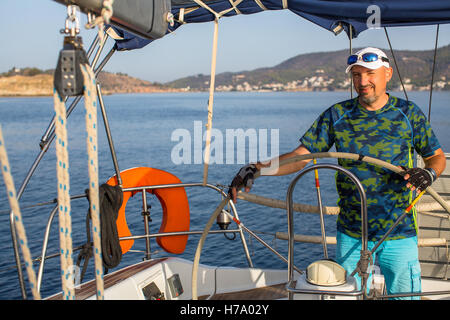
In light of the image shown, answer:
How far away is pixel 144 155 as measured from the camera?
22547mm

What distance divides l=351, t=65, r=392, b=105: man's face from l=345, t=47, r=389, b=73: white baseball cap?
20 mm

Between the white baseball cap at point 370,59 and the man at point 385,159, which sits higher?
the white baseball cap at point 370,59

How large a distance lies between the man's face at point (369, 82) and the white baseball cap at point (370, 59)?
0.02 m

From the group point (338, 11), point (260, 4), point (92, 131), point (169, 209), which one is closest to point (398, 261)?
point (338, 11)

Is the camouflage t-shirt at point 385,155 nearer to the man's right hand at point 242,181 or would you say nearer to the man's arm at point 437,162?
the man's arm at point 437,162

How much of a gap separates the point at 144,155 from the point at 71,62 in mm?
21378

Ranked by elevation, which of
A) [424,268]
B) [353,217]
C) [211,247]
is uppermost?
[353,217]

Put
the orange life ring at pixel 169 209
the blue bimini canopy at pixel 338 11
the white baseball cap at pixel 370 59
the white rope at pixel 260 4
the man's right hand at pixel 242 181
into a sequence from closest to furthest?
1. the man's right hand at pixel 242 181
2. the white baseball cap at pixel 370 59
3. the blue bimini canopy at pixel 338 11
4. the white rope at pixel 260 4
5. the orange life ring at pixel 169 209

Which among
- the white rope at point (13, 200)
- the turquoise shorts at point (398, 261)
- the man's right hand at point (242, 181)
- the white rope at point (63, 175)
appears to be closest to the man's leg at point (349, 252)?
the turquoise shorts at point (398, 261)

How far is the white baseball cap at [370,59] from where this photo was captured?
94.8 inches

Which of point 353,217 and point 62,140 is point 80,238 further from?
point 62,140

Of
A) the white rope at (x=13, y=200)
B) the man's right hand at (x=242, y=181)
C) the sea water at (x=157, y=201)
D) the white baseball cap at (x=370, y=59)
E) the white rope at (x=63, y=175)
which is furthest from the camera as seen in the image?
the sea water at (x=157, y=201)

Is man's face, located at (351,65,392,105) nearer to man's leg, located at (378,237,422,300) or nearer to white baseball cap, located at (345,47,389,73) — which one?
white baseball cap, located at (345,47,389,73)
